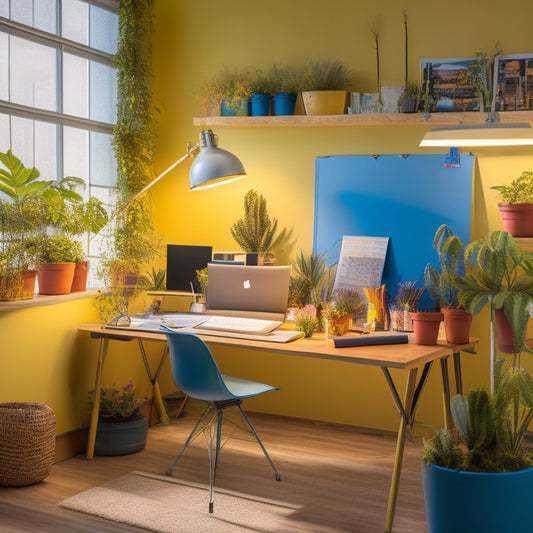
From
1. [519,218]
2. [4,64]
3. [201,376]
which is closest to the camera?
[201,376]

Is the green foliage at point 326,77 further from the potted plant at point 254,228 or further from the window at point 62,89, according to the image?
the window at point 62,89

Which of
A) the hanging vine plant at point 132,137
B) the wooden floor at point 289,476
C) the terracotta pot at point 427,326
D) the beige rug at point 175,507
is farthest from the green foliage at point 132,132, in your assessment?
the terracotta pot at point 427,326

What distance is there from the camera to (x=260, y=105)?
218 inches

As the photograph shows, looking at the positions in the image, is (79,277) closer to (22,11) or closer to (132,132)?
(132,132)

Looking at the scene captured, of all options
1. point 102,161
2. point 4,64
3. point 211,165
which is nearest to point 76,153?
point 102,161

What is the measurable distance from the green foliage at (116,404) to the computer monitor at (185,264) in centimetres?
Result: 80

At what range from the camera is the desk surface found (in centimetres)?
363

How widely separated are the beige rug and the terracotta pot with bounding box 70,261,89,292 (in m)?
1.25

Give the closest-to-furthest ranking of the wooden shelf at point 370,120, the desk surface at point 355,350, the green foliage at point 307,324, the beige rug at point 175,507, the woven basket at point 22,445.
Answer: the desk surface at point 355,350 < the beige rug at point 175,507 < the woven basket at point 22,445 < the green foliage at point 307,324 < the wooden shelf at point 370,120

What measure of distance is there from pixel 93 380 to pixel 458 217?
2.54m

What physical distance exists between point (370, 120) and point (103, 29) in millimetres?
2012

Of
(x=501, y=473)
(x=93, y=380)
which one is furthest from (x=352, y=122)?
(x=501, y=473)

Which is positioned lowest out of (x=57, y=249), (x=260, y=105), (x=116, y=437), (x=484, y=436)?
(x=116, y=437)

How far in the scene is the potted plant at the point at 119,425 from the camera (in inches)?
186
